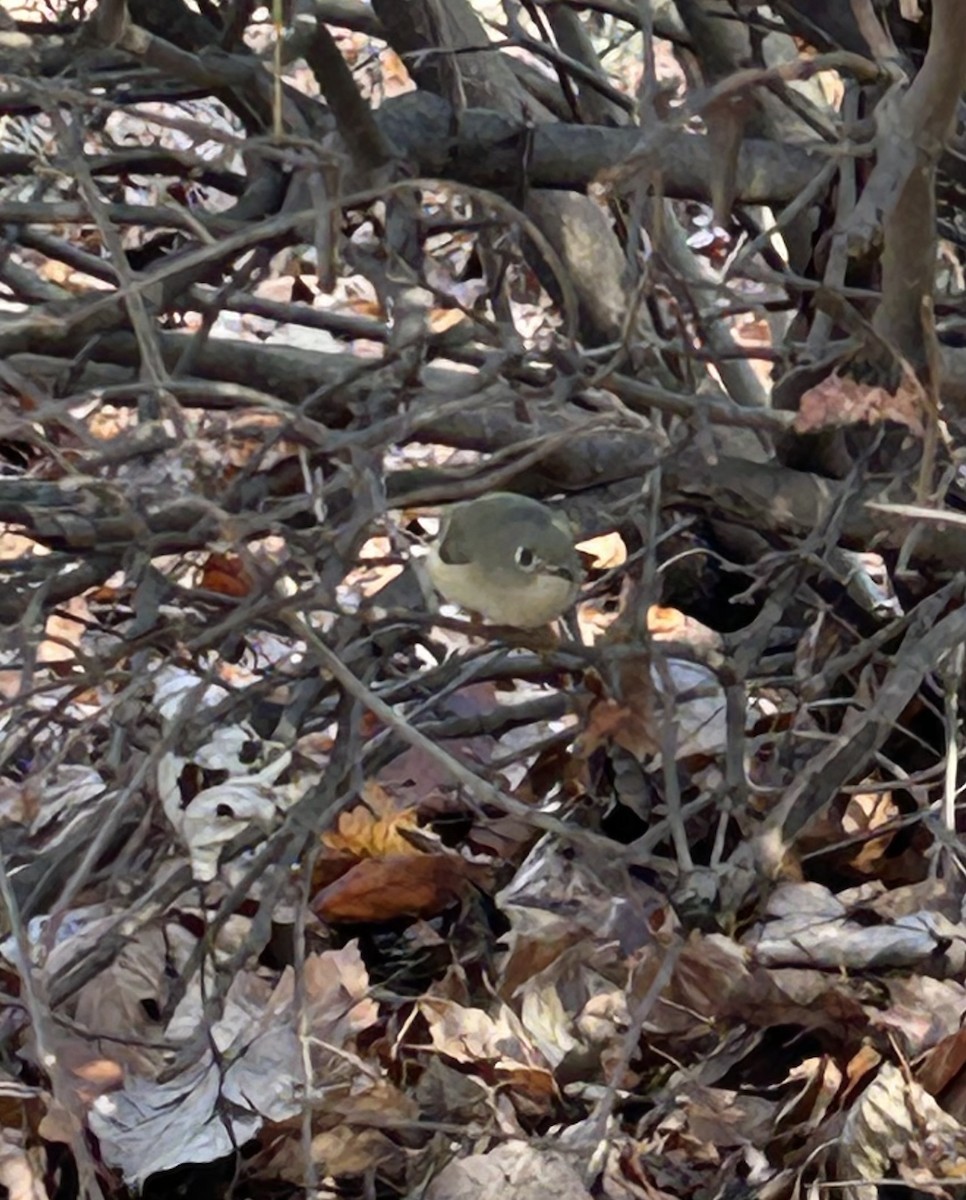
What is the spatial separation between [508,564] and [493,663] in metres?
0.29

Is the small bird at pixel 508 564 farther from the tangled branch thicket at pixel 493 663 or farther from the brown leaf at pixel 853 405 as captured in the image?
the brown leaf at pixel 853 405

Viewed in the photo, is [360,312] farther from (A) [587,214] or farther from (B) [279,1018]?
(B) [279,1018]

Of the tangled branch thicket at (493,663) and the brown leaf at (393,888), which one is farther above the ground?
the tangled branch thicket at (493,663)

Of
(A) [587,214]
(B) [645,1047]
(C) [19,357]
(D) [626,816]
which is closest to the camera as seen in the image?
(C) [19,357]

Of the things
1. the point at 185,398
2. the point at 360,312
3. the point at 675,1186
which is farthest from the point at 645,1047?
the point at 360,312

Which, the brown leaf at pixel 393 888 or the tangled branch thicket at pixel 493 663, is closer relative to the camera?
the tangled branch thicket at pixel 493 663

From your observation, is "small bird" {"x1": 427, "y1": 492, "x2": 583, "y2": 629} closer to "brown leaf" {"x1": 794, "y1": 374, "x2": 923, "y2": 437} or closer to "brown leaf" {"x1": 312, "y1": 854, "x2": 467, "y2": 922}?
"brown leaf" {"x1": 794, "y1": 374, "x2": 923, "y2": 437}

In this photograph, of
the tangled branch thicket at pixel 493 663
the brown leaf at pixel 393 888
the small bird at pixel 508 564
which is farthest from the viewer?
the brown leaf at pixel 393 888

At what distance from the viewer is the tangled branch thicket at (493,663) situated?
161cm

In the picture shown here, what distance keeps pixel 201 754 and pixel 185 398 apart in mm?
507

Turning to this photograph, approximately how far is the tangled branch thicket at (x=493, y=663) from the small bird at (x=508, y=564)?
5 cm

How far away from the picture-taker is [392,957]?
2334 millimetres

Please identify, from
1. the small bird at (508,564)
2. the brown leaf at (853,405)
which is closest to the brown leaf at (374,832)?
the small bird at (508,564)

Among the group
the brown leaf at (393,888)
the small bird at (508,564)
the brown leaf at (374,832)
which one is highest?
the small bird at (508,564)
